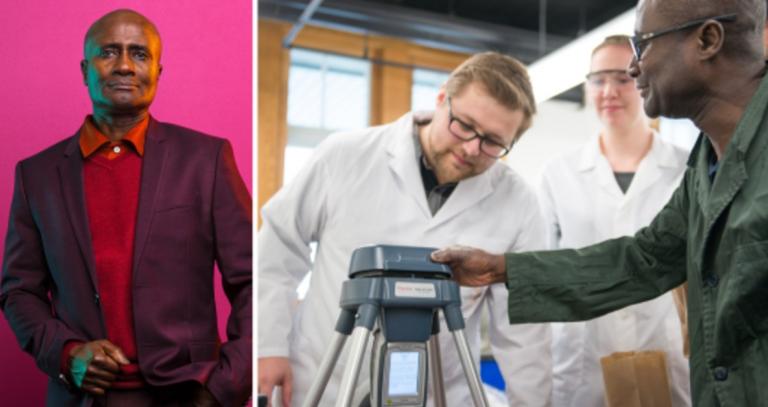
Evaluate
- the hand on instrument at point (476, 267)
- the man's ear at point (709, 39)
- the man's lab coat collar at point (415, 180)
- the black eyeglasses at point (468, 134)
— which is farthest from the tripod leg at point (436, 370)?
the man's ear at point (709, 39)

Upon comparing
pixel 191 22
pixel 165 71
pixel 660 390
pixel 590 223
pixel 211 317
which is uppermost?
pixel 191 22

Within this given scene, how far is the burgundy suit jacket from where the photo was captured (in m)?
2.04

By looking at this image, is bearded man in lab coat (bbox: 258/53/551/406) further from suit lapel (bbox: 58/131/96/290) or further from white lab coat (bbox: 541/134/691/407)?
suit lapel (bbox: 58/131/96/290)

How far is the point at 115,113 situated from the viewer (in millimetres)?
2146

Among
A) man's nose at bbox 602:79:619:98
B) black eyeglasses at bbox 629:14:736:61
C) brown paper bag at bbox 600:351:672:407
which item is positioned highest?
man's nose at bbox 602:79:619:98

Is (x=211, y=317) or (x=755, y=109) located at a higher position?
(x=755, y=109)

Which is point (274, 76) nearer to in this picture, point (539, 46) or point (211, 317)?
point (211, 317)

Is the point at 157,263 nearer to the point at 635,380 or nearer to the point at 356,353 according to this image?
the point at 356,353

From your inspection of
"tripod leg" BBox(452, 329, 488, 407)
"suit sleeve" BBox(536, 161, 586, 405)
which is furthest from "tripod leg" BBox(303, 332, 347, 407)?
"suit sleeve" BBox(536, 161, 586, 405)

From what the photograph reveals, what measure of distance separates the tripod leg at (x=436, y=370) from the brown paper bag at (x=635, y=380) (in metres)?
0.70

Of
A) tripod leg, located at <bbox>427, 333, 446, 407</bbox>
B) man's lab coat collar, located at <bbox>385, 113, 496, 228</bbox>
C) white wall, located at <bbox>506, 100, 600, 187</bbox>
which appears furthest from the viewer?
white wall, located at <bbox>506, 100, 600, 187</bbox>

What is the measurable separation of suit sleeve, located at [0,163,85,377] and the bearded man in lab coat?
0.58 m

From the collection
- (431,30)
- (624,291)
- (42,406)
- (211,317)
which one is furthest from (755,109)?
(42,406)

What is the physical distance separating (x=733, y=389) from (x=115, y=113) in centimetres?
171
